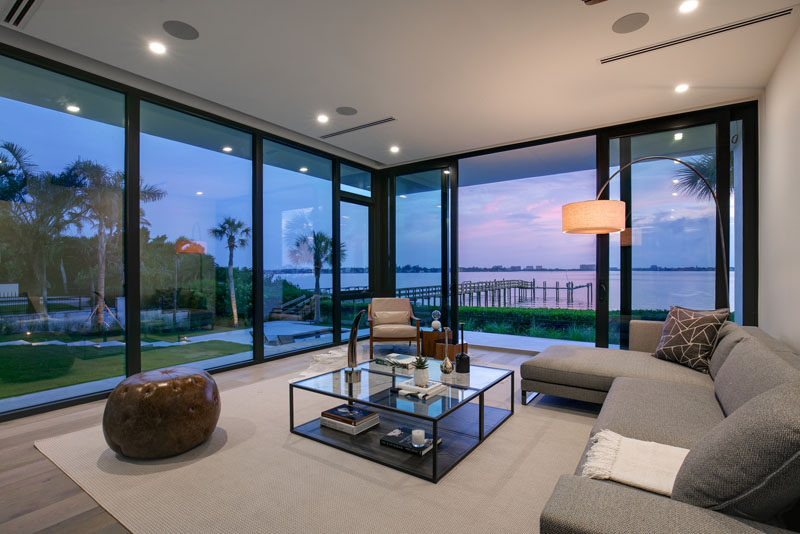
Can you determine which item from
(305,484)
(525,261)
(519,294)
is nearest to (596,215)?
(305,484)

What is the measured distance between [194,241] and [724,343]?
4659 millimetres

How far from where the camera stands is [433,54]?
3.04 metres

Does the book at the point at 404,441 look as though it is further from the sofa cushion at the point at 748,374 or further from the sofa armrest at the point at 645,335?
the sofa armrest at the point at 645,335

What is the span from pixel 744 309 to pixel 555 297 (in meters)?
6.81

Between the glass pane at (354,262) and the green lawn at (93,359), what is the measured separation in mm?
2140

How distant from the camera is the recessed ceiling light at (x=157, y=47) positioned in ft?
9.61

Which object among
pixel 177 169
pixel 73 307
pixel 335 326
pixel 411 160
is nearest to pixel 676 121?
pixel 411 160

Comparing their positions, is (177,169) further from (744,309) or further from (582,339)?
(582,339)

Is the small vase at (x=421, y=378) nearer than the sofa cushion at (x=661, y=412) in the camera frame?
No

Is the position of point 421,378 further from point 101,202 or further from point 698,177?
point 698,177

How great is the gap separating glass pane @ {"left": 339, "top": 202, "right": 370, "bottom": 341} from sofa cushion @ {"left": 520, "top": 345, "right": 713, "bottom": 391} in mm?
3176

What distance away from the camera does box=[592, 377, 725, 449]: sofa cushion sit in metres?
1.84

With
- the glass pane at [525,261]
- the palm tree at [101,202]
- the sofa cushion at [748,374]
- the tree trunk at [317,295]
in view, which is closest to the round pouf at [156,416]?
the palm tree at [101,202]

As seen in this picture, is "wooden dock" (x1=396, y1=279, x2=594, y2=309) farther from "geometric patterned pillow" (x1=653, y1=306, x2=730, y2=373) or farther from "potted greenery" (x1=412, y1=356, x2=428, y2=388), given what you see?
"potted greenery" (x1=412, y1=356, x2=428, y2=388)
